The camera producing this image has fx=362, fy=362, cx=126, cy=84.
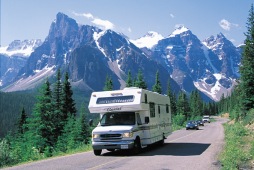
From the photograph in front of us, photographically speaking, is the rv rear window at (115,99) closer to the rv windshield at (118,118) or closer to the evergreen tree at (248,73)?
the rv windshield at (118,118)

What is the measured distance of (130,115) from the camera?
1991 centimetres

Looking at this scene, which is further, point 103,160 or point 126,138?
point 126,138

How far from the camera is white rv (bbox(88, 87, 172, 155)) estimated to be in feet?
61.3

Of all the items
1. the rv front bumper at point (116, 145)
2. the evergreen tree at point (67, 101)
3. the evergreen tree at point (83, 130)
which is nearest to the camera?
the rv front bumper at point (116, 145)

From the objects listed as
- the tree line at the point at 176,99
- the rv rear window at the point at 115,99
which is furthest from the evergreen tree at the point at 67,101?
the rv rear window at the point at 115,99

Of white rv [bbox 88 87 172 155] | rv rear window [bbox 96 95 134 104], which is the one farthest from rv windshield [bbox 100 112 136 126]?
rv rear window [bbox 96 95 134 104]

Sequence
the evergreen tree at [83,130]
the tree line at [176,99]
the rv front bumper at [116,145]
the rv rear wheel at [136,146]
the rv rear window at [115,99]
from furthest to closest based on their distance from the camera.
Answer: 1. the tree line at [176,99]
2. the evergreen tree at [83,130]
3. the rv rear window at [115,99]
4. the rv rear wheel at [136,146]
5. the rv front bumper at [116,145]

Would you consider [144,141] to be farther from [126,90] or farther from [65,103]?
[65,103]

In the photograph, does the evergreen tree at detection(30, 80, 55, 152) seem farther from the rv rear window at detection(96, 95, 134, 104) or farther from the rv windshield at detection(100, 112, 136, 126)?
the rv windshield at detection(100, 112, 136, 126)

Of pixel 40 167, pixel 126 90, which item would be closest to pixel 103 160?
pixel 40 167

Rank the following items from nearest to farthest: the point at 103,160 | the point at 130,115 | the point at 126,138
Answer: the point at 103,160, the point at 126,138, the point at 130,115

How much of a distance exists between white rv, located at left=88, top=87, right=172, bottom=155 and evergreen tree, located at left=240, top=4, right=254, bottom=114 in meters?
25.0

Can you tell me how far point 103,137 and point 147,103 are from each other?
3.65 m

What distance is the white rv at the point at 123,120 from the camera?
61.3 feet
